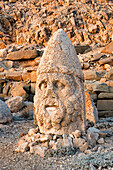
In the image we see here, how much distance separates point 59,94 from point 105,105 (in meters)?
5.76

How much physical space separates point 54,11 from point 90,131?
28351mm

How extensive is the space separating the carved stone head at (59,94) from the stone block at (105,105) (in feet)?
17.7

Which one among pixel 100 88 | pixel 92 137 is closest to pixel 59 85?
pixel 92 137

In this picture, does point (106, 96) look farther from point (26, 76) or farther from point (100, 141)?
point (26, 76)

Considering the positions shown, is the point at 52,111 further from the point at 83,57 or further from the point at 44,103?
the point at 83,57

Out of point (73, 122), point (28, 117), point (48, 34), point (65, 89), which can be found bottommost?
point (28, 117)

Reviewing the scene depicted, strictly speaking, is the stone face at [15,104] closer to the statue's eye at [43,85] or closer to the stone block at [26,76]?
the statue's eye at [43,85]

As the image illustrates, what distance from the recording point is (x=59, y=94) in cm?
364

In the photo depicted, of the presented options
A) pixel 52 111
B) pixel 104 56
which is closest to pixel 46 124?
pixel 52 111

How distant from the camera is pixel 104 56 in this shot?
1575 cm

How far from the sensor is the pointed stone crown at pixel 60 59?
365cm

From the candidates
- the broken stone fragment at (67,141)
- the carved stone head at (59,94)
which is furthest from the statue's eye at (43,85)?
the broken stone fragment at (67,141)

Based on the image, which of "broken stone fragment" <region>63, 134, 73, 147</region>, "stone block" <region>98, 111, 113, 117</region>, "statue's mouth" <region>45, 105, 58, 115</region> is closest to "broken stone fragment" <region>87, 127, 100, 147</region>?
"broken stone fragment" <region>63, 134, 73, 147</region>

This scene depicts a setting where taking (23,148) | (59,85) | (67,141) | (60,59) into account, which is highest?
(60,59)
